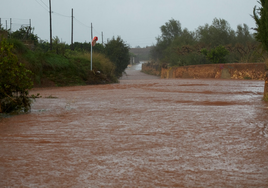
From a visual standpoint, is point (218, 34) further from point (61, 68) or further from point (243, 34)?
point (61, 68)

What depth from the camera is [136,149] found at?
4.51 metres

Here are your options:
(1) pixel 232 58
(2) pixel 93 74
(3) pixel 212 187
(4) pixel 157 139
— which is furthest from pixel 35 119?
(1) pixel 232 58

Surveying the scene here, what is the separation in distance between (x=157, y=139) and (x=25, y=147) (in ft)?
5.82

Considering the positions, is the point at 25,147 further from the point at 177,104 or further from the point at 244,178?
the point at 177,104

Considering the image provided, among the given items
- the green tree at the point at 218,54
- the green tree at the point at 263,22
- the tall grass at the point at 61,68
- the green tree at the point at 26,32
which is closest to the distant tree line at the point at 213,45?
the green tree at the point at 218,54

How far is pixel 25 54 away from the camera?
1697 centimetres

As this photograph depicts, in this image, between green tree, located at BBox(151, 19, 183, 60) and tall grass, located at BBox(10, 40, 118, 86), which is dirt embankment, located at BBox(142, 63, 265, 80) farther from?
green tree, located at BBox(151, 19, 183, 60)

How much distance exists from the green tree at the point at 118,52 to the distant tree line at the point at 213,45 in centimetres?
576

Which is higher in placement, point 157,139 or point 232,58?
point 232,58

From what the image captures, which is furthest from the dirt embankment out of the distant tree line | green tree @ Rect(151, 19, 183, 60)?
green tree @ Rect(151, 19, 183, 60)

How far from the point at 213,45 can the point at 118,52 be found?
38.6ft

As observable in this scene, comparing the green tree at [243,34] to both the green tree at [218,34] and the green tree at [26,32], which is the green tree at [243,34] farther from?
the green tree at [26,32]

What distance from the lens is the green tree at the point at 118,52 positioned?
132 ft

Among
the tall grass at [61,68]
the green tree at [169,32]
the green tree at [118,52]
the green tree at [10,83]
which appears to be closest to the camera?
the green tree at [10,83]
